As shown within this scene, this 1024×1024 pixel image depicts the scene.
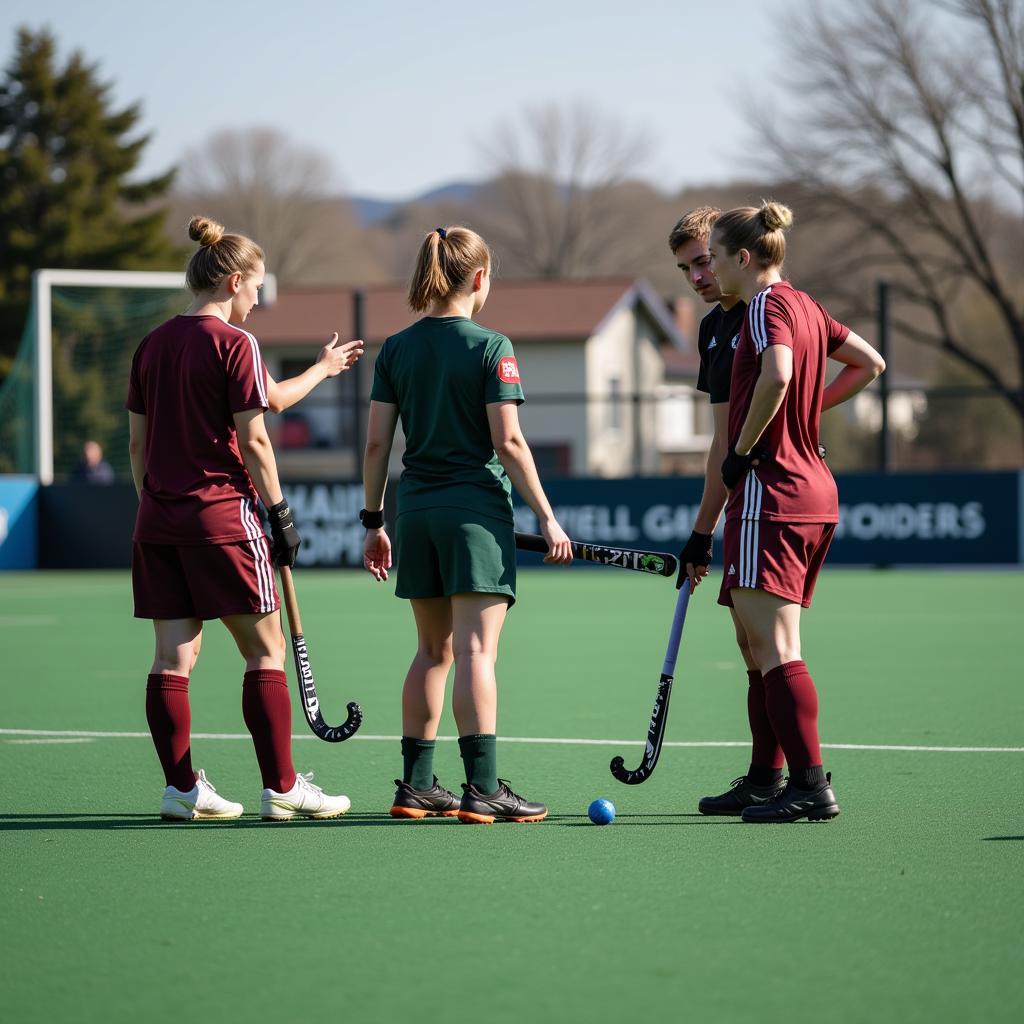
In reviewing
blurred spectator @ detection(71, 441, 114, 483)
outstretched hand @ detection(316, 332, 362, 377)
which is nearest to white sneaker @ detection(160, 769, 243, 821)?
outstretched hand @ detection(316, 332, 362, 377)

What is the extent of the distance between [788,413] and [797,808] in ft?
3.99

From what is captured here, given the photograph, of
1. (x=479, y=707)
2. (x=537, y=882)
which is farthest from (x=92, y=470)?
(x=537, y=882)

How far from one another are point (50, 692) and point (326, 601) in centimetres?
795

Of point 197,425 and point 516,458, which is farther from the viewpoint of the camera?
point 197,425

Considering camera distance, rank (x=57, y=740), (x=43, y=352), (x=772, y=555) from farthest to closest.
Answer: (x=43, y=352), (x=57, y=740), (x=772, y=555)

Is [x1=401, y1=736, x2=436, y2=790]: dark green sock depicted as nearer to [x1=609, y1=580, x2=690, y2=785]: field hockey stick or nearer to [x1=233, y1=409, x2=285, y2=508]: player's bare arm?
[x1=609, y1=580, x2=690, y2=785]: field hockey stick

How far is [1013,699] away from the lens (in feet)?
28.7

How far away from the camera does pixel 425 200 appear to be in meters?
77.2

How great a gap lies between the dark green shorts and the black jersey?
2.87ft

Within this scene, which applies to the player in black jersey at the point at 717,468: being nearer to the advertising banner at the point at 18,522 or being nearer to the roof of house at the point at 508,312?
the advertising banner at the point at 18,522

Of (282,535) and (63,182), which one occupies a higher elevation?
(63,182)

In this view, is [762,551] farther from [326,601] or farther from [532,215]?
[532,215]

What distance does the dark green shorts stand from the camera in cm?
536

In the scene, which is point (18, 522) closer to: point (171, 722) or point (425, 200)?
point (171, 722)
